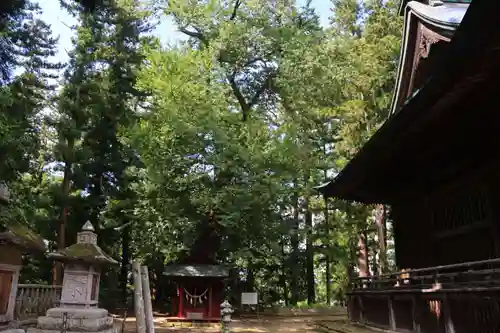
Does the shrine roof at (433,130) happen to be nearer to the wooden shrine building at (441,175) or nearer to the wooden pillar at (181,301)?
the wooden shrine building at (441,175)

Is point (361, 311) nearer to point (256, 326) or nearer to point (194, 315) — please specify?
point (256, 326)

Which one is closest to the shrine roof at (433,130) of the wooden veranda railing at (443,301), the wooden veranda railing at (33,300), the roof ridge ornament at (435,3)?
the wooden veranda railing at (443,301)

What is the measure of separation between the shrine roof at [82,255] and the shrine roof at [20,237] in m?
0.78

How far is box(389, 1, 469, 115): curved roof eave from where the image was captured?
9.17m

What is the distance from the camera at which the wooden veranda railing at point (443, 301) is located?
7.05 m

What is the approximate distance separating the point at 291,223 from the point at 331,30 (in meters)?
12.1

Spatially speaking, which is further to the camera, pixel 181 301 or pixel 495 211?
pixel 181 301

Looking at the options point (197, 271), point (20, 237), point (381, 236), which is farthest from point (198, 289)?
point (20, 237)

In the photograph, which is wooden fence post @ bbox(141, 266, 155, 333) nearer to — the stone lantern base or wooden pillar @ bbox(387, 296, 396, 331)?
the stone lantern base

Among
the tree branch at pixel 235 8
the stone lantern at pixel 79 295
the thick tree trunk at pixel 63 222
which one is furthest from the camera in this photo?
the tree branch at pixel 235 8

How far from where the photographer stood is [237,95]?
26.8 metres

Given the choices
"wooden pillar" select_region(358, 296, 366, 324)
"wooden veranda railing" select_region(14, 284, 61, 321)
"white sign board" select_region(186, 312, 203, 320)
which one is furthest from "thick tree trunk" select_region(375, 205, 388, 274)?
"wooden veranda railing" select_region(14, 284, 61, 321)

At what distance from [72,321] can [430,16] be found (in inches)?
489

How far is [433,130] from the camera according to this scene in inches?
309
